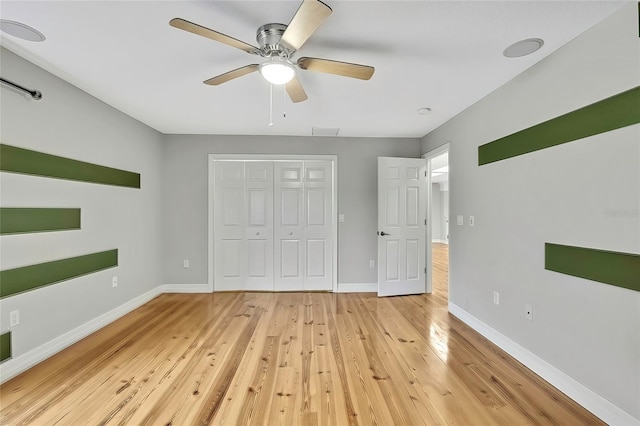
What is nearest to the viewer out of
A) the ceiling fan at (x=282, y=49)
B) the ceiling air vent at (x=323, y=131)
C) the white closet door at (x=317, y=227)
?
the ceiling fan at (x=282, y=49)

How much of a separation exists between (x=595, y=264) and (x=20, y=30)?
4.00 meters

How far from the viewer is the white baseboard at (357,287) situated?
4.22 metres

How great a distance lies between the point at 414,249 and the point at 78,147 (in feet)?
14.0

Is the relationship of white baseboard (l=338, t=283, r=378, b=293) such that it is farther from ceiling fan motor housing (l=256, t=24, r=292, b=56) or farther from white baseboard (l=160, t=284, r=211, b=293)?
ceiling fan motor housing (l=256, t=24, r=292, b=56)

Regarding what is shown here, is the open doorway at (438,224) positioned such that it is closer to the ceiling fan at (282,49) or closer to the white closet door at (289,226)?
the white closet door at (289,226)

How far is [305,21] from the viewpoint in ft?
4.43

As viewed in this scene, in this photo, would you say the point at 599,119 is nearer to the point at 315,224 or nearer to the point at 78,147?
the point at 315,224

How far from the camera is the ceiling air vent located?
12.6ft

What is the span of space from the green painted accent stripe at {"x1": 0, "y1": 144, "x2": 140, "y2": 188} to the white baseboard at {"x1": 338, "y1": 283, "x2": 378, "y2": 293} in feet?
10.8

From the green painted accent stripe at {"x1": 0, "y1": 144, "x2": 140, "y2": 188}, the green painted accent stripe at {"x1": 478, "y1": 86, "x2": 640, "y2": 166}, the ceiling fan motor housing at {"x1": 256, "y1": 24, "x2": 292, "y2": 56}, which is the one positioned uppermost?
the ceiling fan motor housing at {"x1": 256, "y1": 24, "x2": 292, "y2": 56}

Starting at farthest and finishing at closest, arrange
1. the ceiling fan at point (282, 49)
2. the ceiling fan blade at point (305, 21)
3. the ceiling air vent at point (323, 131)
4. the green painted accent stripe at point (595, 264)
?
the ceiling air vent at point (323, 131), the green painted accent stripe at point (595, 264), the ceiling fan at point (282, 49), the ceiling fan blade at point (305, 21)

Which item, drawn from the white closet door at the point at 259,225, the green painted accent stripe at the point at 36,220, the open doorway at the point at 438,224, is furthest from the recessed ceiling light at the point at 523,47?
the green painted accent stripe at the point at 36,220

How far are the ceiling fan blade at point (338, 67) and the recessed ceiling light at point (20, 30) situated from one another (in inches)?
69.3

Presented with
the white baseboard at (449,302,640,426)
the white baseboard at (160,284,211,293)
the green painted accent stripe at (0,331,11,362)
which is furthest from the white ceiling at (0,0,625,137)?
the white baseboard at (160,284,211,293)
